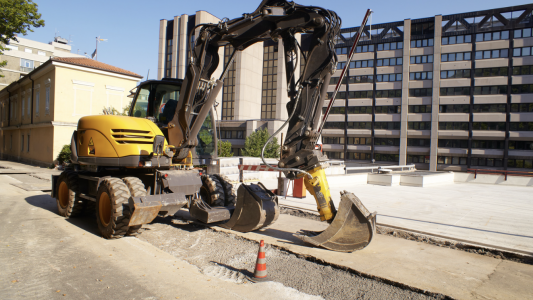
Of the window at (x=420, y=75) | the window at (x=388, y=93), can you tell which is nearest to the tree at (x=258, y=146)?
the window at (x=388, y=93)

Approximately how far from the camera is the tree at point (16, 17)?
1812cm

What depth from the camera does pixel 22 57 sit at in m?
53.3

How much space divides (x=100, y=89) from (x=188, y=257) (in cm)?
2217

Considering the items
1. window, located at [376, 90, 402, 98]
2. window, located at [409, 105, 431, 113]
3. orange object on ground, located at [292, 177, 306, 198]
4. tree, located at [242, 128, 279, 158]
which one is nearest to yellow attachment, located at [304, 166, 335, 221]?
orange object on ground, located at [292, 177, 306, 198]

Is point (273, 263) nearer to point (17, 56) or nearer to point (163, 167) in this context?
point (163, 167)

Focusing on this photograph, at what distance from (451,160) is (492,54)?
1571 cm

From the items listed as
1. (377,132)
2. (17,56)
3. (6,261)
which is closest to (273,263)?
(6,261)

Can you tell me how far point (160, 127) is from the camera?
24.9ft

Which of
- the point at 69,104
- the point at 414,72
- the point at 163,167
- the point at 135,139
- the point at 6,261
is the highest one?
the point at 414,72

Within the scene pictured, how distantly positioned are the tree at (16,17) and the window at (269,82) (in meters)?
37.9

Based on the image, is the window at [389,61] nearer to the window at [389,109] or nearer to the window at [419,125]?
the window at [389,109]

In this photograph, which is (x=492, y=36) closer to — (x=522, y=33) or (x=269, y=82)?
(x=522, y=33)

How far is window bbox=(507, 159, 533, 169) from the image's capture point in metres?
44.8

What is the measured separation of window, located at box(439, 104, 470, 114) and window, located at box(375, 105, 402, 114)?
20.0ft
